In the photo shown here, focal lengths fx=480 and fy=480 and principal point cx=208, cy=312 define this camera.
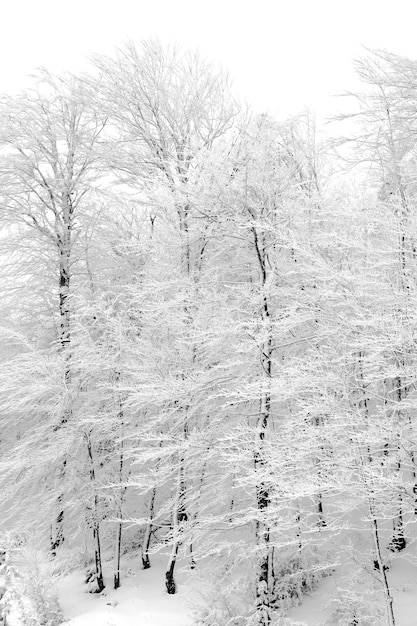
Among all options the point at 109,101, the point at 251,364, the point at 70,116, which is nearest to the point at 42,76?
the point at 70,116

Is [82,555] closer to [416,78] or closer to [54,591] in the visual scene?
[54,591]

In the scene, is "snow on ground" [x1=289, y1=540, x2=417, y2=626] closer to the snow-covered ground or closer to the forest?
the snow-covered ground

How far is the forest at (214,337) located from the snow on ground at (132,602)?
9.3 inches

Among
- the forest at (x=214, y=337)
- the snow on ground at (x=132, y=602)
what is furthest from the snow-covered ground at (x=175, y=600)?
the forest at (x=214, y=337)

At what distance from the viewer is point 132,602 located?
755 centimetres

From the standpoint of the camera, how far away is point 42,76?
11383mm

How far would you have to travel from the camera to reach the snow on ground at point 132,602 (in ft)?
23.0

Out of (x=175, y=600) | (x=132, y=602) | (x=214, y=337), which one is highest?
(x=214, y=337)

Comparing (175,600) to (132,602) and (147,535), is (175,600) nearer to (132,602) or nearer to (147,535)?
(132,602)

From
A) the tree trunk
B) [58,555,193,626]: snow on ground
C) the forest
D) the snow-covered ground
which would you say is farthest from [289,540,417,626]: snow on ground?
the tree trunk

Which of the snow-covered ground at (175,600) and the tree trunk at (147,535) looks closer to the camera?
→ the snow-covered ground at (175,600)

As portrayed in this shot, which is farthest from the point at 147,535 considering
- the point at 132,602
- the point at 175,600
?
the point at 175,600

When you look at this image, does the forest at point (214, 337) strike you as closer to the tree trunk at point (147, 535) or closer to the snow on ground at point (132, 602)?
the tree trunk at point (147, 535)

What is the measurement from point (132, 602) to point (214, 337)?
4.45 meters
